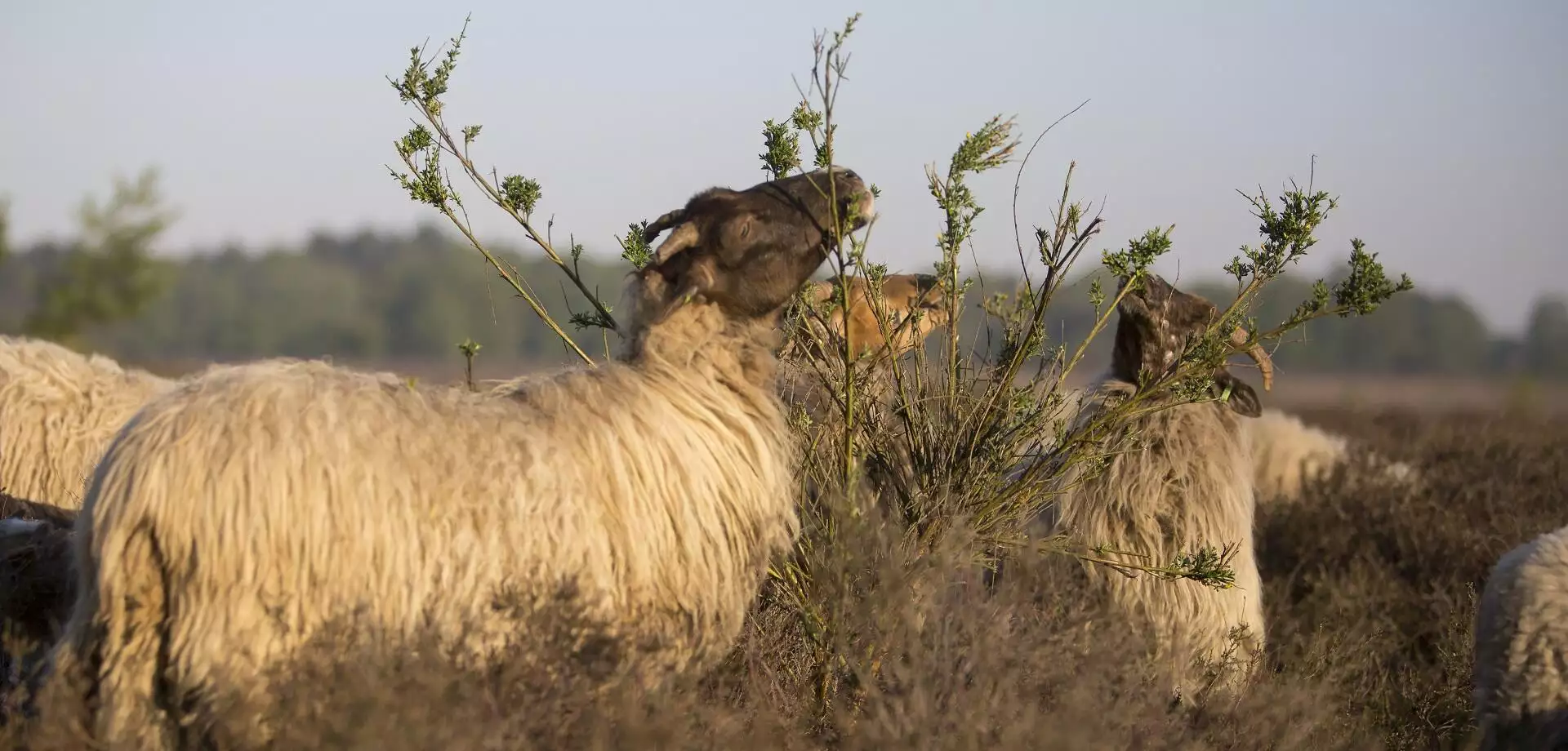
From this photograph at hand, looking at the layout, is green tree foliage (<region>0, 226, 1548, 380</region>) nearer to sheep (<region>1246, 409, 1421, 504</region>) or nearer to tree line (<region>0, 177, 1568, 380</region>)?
tree line (<region>0, 177, 1568, 380</region>)

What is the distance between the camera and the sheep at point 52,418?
273 inches

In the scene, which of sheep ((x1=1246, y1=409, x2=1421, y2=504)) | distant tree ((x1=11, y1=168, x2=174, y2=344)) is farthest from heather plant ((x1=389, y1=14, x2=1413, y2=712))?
distant tree ((x1=11, y1=168, x2=174, y2=344))

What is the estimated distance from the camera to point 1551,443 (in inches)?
458

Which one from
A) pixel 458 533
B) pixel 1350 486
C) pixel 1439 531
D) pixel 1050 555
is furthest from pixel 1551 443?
pixel 458 533

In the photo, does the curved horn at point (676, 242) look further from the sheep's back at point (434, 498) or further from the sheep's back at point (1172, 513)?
the sheep's back at point (1172, 513)

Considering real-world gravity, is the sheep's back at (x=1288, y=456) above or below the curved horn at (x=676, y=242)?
below

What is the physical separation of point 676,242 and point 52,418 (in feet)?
14.0

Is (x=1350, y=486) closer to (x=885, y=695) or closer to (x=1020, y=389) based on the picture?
(x=1020, y=389)

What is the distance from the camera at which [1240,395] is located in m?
6.12

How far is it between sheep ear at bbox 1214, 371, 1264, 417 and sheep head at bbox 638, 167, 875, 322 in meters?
2.22

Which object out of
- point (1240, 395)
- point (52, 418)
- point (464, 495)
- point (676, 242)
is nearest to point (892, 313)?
point (676, 242)

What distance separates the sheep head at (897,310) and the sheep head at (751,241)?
48 cm

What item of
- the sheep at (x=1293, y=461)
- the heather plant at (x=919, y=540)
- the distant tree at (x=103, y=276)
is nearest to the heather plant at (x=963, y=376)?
the heather plant at (x=919, y=540)

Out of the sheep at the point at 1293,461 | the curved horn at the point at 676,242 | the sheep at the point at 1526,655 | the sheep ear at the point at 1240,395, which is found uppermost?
the curved horn at the point at 676,242
